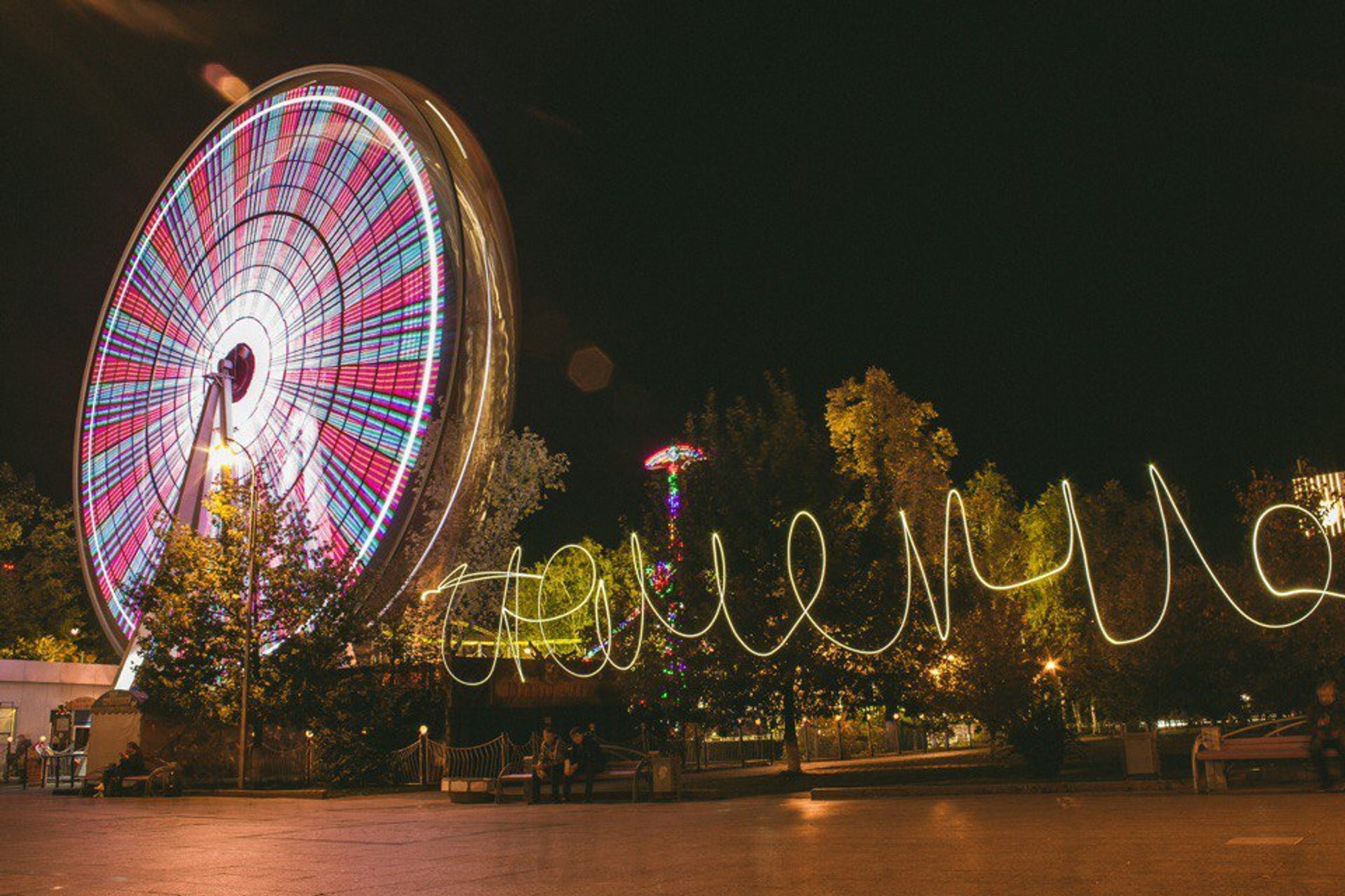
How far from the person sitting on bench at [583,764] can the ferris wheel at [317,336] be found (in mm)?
9544

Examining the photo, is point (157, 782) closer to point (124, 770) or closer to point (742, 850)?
point (124, 770)

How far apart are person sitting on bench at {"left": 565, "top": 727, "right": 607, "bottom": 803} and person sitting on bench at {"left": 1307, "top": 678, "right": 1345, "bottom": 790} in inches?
426

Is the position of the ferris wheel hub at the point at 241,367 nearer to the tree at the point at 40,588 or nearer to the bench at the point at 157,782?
the bench at the point at 157,782

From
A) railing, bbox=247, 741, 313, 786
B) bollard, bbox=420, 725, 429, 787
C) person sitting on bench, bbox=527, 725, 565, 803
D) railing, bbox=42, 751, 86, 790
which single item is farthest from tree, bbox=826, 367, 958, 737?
railing, bbox=42, 751, 86, 790

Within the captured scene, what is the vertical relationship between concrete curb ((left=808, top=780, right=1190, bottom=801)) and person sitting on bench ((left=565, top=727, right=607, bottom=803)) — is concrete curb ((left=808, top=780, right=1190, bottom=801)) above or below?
below

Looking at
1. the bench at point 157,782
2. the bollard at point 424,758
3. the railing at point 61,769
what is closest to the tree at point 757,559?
the bollard at point 424,758

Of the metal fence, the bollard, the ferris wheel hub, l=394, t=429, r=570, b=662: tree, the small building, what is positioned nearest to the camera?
the metal fence

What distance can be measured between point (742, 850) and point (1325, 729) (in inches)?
320

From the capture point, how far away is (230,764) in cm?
2992

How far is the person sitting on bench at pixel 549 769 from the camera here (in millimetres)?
19750

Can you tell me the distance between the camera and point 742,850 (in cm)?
1102

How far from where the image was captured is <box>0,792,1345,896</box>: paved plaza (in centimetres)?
843

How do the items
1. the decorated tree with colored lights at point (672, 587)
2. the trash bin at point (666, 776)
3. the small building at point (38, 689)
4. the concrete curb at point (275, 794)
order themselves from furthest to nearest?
1. the small building at point (38, 689)
2. the decorated tree with colored lights at point (672, 587)
3. the concrete curb at point (275, 794)
4. the trash bin at point (666, 776)

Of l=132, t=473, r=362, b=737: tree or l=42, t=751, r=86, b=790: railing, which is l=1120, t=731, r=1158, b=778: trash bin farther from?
l=42, t=751, r=86, b=790: railing
